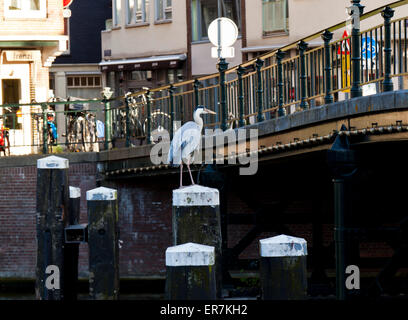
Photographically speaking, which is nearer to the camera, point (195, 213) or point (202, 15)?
point (195, 213)

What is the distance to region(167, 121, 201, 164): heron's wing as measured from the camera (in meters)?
16.5

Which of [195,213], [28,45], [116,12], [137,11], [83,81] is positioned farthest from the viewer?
[83,81]

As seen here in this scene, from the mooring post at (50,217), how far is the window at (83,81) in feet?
112

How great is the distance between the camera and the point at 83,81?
163 feet

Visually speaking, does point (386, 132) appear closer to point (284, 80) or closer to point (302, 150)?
point (302, 150)

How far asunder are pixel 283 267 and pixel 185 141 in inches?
283

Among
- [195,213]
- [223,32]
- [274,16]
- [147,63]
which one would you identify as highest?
[274,16]

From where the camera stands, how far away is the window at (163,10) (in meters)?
41.3

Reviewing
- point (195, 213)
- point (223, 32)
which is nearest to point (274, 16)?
point (223, 32)

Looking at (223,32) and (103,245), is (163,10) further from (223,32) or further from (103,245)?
(103,245)

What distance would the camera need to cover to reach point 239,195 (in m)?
21.9

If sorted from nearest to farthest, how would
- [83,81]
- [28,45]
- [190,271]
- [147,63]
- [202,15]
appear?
[190,271] → [28,45] → [202,15] → [147,63] → [83,81]

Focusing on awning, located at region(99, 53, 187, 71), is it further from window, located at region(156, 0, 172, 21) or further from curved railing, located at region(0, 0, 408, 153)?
curved railing, located at region(0, 0, 408, 153)
